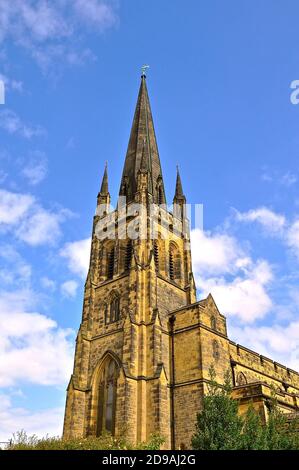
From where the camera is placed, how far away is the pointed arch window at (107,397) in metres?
25.6

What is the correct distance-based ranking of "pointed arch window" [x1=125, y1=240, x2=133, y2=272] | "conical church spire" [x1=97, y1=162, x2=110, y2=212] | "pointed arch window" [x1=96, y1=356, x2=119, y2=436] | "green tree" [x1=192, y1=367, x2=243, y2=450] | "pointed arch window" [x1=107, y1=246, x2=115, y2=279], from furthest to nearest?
1. "conical church spire" [x1=97, y1=162, x2=110, y2=212]
2. "pointed arch window" [x1=107, y1=246, x2=115, y2=279]
3. "pointed arch window" [x1=125, y1=240, x2=133, y2=272]
4. "pointed arch window" [x1=96, y1=356, x2=119, y2=436]
5. "green tree" [x1=192, y1=367, x2=243, y2=450]

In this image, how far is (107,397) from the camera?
87.4 ft

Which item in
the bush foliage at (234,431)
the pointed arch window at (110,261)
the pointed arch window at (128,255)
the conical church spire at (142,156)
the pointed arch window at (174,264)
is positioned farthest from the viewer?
the conical church spire at (142,156)

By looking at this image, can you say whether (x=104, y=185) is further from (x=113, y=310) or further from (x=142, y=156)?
(x=113, y=310)

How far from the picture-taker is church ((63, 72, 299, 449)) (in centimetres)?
2422

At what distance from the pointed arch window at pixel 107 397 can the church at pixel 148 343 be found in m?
0.06

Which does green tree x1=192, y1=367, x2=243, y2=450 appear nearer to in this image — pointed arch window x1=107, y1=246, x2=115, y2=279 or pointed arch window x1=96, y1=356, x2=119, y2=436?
pointed arch window x1=96, y1=356, x2=119, y2=436

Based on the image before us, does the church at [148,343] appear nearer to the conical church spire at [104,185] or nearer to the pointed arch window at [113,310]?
the pointed arch window at [113,310]

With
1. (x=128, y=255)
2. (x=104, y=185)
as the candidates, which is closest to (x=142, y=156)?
(x=104, y=185)

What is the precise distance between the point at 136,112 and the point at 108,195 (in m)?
11.3

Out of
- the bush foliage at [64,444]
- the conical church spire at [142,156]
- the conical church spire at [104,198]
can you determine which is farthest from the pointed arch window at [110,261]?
the bush foliage at [64,444]

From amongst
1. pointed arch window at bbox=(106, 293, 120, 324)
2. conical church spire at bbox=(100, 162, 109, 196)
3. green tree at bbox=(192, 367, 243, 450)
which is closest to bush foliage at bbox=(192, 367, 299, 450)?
green tree at bbox=(192, 367, 243, 450)

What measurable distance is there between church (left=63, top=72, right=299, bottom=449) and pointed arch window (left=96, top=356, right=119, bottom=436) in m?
0.06

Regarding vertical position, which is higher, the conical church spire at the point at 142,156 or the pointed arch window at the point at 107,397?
the conical church spire at the point at 142,156
